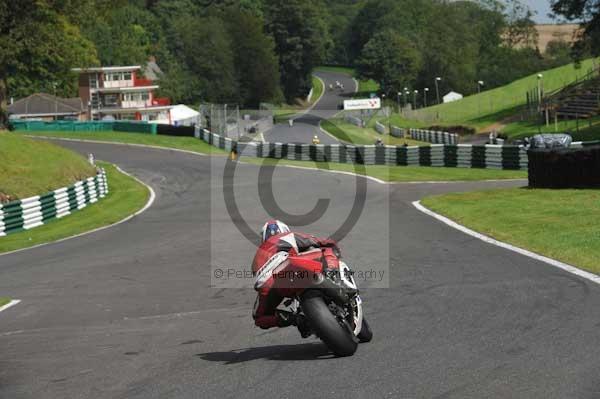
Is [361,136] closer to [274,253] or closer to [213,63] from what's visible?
[213,63]

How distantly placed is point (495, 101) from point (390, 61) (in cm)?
5834

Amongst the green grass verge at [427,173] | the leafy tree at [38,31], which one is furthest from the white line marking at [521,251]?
the leafy tree at [38,31]

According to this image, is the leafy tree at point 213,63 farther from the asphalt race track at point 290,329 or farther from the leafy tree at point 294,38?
the asphalt race track at point 290,329

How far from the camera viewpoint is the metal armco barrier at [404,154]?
39938 millimetres

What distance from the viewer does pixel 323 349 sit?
9078mm

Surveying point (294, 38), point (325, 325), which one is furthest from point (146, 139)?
point (294, 38)

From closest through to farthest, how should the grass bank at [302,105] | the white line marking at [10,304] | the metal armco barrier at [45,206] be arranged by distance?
the white line marking at [10,304] → the metal armco barrier at [45,206] → the grass bank at [302,105]

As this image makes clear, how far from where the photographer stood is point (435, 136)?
76.9 metres

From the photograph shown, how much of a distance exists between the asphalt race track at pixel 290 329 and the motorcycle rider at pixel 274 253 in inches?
14.8

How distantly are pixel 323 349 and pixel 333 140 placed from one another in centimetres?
7557

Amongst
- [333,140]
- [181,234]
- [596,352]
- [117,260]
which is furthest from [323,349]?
[333,140]

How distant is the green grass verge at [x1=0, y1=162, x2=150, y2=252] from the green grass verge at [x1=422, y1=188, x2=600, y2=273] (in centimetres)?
1077

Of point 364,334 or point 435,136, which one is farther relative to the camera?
point 435,136

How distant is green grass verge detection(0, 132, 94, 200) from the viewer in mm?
35156
